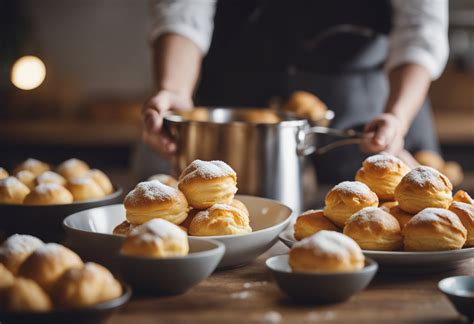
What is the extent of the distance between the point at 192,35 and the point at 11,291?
1481 mm

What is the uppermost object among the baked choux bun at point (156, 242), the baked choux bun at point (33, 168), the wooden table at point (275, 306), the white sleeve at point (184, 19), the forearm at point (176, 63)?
the white sleeve at point (184, 19)

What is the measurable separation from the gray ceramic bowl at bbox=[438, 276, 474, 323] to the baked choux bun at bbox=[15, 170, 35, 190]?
0.83 metres

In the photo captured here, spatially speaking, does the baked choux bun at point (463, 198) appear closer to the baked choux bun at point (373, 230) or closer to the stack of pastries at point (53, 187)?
the baked choux bun at point (373, 230)

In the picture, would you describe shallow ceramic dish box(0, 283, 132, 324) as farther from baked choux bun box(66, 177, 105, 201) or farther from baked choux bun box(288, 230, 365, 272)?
baked choux bun box(66, 177, 105, 201)

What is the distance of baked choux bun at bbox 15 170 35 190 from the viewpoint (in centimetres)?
137

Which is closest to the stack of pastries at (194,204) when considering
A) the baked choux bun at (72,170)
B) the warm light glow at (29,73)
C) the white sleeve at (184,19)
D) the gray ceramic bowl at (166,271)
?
the gray ceramic bowl at (166,271)

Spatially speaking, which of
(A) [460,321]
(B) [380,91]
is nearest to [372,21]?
(B) [380,91]

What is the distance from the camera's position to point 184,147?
1.51m

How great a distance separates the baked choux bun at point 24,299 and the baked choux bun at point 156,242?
0.14 meters

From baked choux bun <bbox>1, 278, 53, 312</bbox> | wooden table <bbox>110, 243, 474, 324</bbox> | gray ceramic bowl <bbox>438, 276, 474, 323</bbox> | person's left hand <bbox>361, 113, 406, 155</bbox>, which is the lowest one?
wooden table <bbox>110, 243, 474, 324</bbox>

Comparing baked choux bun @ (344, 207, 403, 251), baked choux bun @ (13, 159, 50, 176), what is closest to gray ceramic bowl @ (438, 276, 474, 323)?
baked choux bun @ (344, 207, 403, 251)

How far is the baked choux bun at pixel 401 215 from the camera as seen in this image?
3.54ft

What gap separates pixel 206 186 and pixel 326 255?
26cm

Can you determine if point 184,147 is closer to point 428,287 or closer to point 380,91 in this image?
point 428,287
